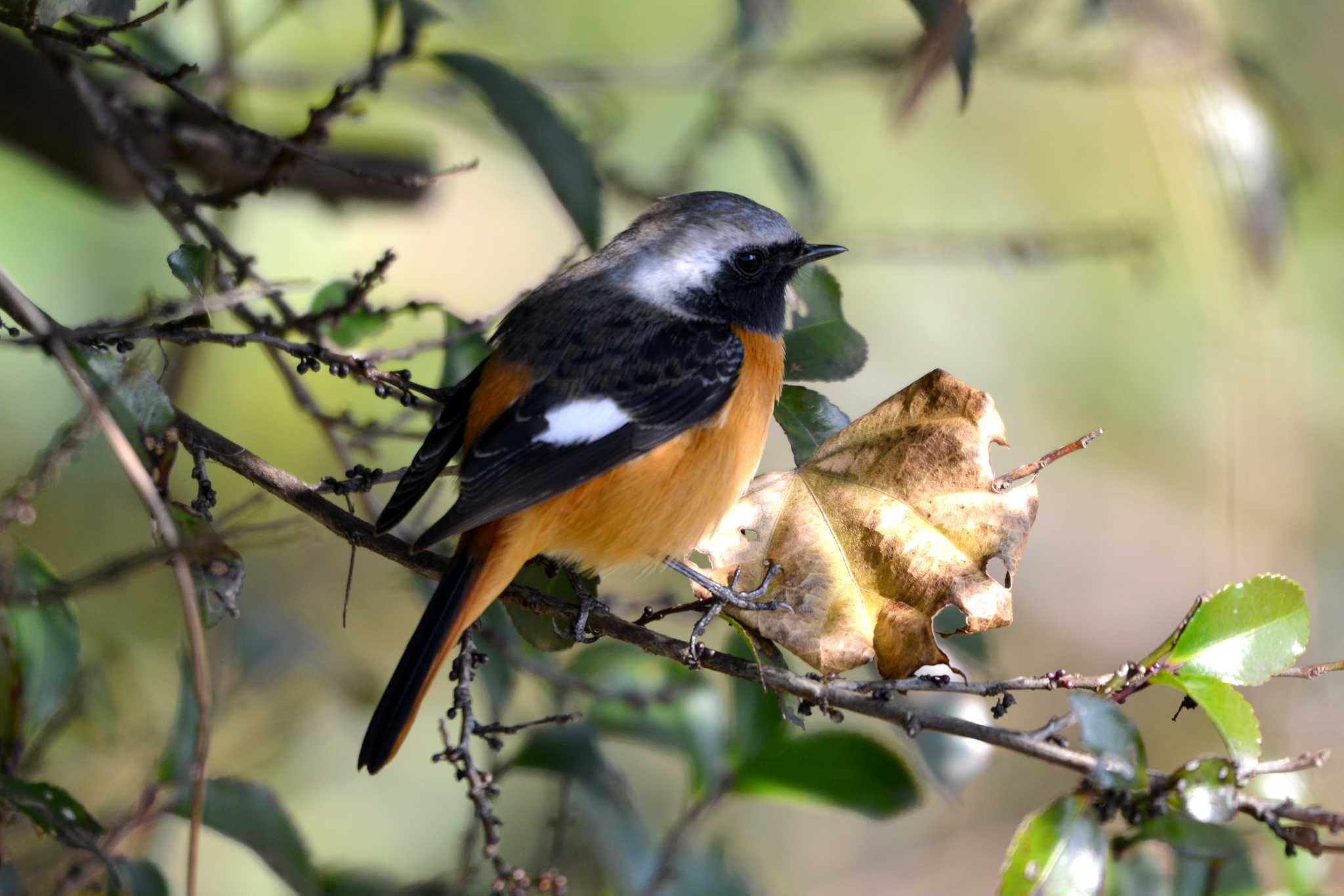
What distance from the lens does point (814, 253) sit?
296cm

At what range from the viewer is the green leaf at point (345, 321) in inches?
103

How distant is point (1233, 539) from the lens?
393cm

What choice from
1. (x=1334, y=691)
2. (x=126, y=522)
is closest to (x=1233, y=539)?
(x=1334, y=691)

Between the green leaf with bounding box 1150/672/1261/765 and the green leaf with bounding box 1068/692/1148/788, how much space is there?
11cm

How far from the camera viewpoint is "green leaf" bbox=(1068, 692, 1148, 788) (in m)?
1.75

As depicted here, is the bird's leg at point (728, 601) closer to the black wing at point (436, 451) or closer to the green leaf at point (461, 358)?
the black wing at point (436, 451)

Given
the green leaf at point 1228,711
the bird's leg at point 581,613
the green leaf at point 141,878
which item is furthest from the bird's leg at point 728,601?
the green leaf at point 141,878

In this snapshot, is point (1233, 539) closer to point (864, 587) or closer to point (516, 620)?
point (864, 587)

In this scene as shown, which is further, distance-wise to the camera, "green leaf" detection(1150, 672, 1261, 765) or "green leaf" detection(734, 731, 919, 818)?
"green leaf" detection(734, 731, 919, 818)

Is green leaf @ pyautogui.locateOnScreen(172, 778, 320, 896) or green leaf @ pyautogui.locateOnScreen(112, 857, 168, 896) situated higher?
green leaf @ pyautogui.locateOnScreen(172, 778, 320, 896)

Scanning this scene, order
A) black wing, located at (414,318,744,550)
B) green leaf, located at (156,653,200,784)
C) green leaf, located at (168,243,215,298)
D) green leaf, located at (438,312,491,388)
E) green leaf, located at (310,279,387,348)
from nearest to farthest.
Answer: green leaf, located at (168,243,215,298), black wing, located at (414,318,744,550), green leaf, located at (156,653,200,784), green leaf, located at (310,279,387,348), green leaf, located at (438,312,491,388)

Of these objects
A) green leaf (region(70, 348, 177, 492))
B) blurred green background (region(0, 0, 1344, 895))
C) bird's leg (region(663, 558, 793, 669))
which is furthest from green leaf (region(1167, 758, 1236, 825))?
green leaf (region(70, 348, 177, 492))

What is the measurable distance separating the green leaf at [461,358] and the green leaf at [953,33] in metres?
1.19

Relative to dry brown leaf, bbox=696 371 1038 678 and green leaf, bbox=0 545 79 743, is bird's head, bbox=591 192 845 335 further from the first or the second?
green leaf, bbox=0 545 79 743
